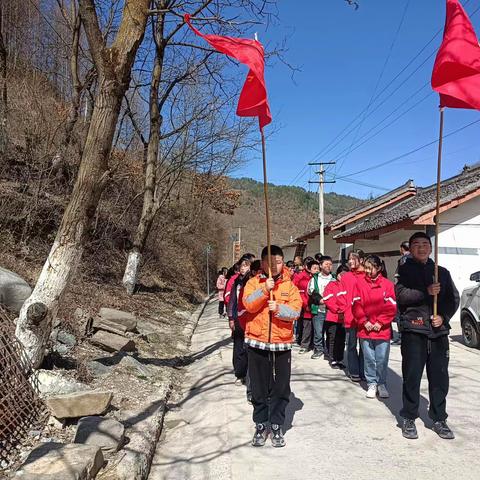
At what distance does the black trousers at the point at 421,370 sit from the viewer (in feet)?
14.8

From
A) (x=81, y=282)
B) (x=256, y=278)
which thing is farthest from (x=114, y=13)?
(x=256, y=278)

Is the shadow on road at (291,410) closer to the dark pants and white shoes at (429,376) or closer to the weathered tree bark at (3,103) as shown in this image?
the dark pants and white shoes at (429,376)

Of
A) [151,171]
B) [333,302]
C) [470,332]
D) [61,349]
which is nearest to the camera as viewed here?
[61,349]

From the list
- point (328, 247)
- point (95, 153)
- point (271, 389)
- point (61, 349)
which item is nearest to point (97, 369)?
point (61, 349)

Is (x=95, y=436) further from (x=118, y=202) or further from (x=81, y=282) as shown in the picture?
(x=118, y=202)

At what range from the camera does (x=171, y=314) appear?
45.6 feet

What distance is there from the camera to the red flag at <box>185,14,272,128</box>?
16.3ft

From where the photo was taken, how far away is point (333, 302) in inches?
296

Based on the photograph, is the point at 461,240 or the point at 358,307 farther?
the point at 461,240

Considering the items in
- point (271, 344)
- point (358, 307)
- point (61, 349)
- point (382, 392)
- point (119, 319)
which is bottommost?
point (382, 392)

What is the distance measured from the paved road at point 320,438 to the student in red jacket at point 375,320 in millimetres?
298

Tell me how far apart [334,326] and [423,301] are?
319 centimetres

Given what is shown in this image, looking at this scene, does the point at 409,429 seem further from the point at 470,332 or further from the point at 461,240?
the point at 461,240

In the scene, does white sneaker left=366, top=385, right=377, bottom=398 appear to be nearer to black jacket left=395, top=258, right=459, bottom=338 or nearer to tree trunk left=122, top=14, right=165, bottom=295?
black jacket left=395, top=258, right=459, bottom=338
